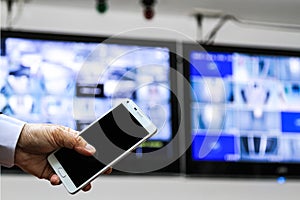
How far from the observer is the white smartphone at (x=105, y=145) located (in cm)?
142

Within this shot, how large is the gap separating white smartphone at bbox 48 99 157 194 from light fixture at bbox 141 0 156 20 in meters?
1.18

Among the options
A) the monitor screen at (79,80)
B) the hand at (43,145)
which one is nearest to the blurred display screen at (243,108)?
the monitor screen at (79,80)

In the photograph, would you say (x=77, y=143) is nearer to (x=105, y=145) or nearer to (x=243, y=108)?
(x=105, y=145)

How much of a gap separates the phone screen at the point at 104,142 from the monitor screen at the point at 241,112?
0.90 meters

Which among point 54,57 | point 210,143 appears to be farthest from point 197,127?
point 54,57

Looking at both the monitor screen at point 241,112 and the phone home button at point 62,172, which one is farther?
the monitor screen at point 241,112

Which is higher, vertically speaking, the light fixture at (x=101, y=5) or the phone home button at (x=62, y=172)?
the light fixture at (x=101, y=5)

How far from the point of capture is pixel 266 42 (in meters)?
2.78

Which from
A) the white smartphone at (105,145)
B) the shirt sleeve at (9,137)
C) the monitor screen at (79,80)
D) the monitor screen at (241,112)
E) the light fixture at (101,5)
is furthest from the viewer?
A: the light fixture at (101,5)

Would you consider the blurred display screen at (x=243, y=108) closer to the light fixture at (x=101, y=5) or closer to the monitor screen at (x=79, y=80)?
the monitor screen at (x=79, y=80)

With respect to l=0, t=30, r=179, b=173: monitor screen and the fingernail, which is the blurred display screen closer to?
l=0, t=30, r=179, b=173: monitor screen

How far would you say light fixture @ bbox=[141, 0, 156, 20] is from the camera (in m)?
2.61

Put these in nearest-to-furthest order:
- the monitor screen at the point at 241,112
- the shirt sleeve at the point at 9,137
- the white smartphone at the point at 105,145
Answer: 1. the white smartphone at the point at 105,145
2. the shirt sleeve at the point at 9,137
3. the monitor screen at the point at 241,112

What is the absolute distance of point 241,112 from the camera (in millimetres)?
2428
